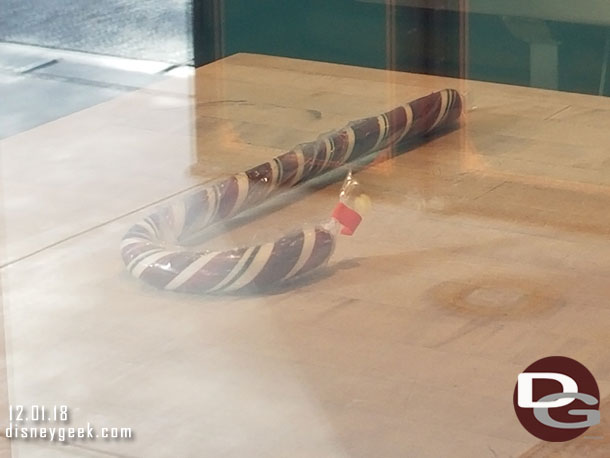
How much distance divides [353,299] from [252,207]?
12 centimetres

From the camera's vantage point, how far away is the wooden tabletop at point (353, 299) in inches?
22.6

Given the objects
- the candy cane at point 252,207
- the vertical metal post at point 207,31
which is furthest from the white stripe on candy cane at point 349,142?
the vertical metal post at point 207,31

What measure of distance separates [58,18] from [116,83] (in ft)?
0.19

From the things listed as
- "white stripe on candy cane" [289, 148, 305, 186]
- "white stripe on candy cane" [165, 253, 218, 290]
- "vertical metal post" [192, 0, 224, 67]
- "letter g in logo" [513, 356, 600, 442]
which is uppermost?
"vertical metal post" [192, 0, 224, 67]

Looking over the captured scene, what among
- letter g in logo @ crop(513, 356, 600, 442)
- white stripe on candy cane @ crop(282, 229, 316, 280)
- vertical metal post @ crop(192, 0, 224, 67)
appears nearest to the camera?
letter g in logo @ crop(513, 356, 600, 442)

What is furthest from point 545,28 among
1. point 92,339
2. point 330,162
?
point 92,339

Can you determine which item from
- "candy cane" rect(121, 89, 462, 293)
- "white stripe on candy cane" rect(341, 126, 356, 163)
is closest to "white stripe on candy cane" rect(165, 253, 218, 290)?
"candy cane" rect(121, 89, 462, 293)

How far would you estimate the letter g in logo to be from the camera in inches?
21.3

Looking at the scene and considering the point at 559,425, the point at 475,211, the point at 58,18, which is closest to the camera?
the point at 559,425

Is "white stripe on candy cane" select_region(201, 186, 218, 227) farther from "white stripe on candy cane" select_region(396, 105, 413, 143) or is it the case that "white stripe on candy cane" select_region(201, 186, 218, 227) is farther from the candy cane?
"white stripe on candy cane" select_region(396, 105, 413, 143)

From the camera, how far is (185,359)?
64 centimetres

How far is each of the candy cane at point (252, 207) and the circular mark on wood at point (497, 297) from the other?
8 centimetres

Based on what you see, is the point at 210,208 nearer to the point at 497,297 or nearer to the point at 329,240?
the point at 329,240

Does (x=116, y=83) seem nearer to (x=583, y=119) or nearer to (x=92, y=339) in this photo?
(x=92, y=339)
